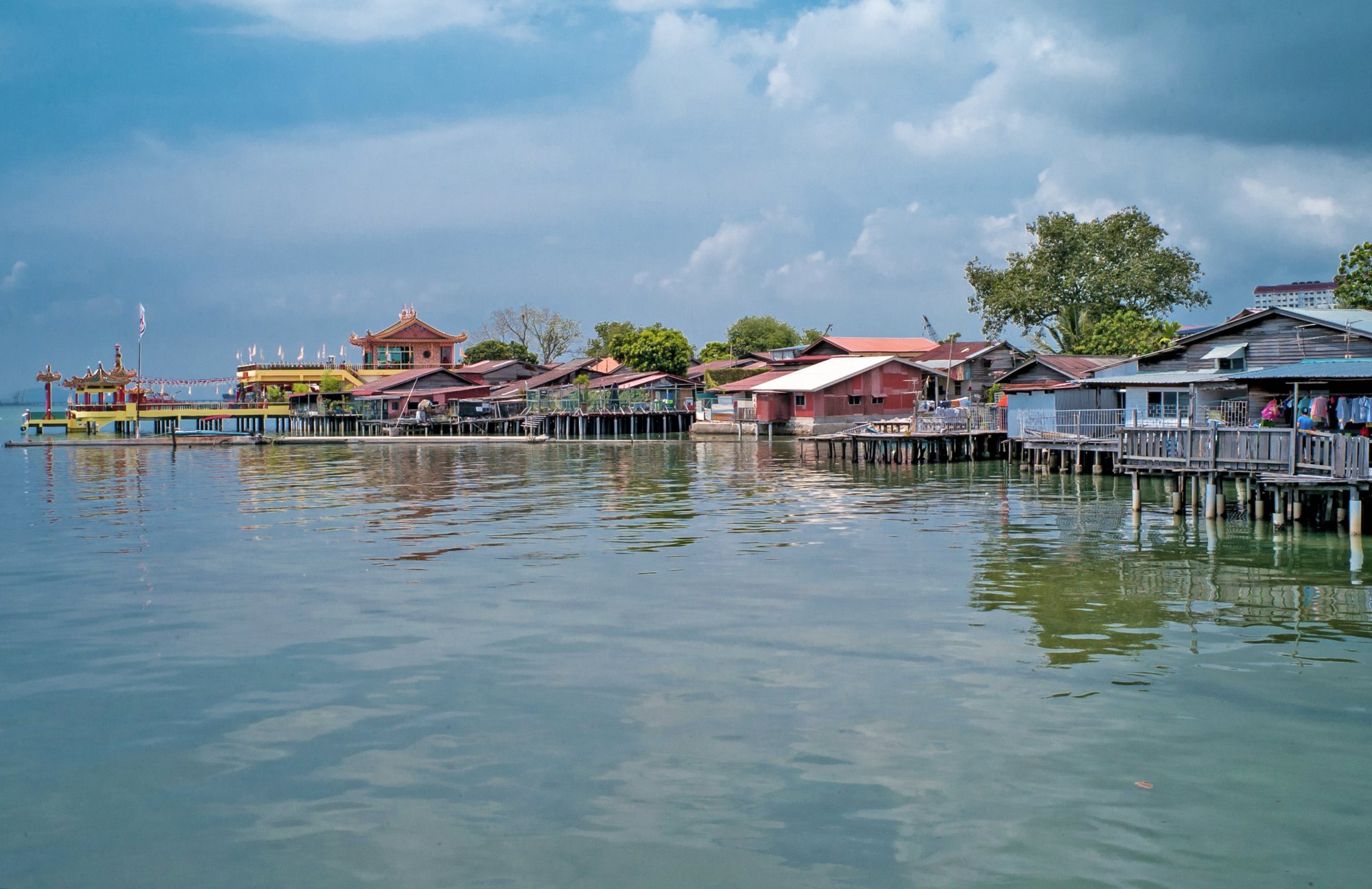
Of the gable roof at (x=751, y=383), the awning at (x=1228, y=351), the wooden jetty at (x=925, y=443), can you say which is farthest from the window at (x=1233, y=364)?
the gable roof at (x=751, y=383)

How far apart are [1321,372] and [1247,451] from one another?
2.83m

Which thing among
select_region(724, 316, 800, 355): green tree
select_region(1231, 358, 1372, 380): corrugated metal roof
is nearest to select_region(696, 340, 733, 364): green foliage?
select_region(724, 316, 800, 355): green tree

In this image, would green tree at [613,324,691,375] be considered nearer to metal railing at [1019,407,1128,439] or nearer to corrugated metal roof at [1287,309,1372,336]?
metal railing at [1019,407,1128,439]

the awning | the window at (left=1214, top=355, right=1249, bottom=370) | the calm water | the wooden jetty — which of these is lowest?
the calm water

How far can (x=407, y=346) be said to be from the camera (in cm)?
12156

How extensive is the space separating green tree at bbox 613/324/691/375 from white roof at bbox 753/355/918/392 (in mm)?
23168

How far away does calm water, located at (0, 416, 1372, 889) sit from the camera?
30.0 ft

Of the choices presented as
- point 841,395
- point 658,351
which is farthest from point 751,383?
point 658,351

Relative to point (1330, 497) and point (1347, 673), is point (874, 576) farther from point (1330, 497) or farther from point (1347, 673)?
point (1330, 497)

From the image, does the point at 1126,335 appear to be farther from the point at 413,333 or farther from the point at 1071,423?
the point at 413,333

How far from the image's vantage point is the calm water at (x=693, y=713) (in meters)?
9.16

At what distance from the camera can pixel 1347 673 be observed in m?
13.9

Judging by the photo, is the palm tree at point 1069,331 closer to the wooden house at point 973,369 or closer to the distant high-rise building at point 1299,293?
the wooden house at point 973,369


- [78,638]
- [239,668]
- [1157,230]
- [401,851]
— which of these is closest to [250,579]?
[78,638]
